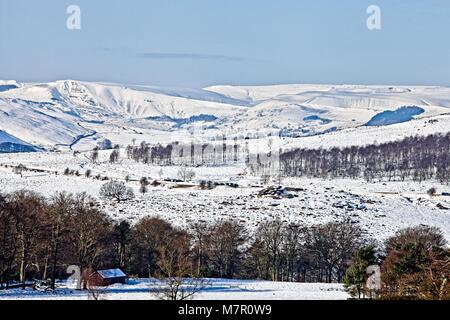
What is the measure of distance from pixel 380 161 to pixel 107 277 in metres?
98.3

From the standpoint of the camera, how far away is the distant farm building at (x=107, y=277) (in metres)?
27.9

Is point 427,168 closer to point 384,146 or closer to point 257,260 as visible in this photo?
point 384,146

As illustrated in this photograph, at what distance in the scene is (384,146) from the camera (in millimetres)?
142250

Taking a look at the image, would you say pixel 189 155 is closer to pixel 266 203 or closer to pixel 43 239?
pixel 266 203

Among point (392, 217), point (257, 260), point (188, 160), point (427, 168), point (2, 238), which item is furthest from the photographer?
point (188, 160)

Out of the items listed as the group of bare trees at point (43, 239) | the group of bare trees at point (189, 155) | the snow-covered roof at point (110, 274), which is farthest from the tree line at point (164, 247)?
the group of bare trees at point (189, 155)

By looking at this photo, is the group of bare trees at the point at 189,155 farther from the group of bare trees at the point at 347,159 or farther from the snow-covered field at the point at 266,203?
the snow-covered field at the point at 266,203

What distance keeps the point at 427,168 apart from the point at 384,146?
105 feet

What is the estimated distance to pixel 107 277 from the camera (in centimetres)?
2822

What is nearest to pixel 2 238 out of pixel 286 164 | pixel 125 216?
pixel 125 216

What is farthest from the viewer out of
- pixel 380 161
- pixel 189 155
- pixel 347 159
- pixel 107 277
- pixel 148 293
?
pixel 189 155

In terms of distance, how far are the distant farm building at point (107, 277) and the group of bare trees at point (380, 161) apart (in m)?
74.6

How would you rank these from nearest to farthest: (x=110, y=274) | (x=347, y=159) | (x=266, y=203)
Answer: (x=110, y=274) < (x=266, y=203) < (x=347, y=159)

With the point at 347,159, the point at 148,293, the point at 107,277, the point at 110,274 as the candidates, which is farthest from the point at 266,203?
the point at 347,159
